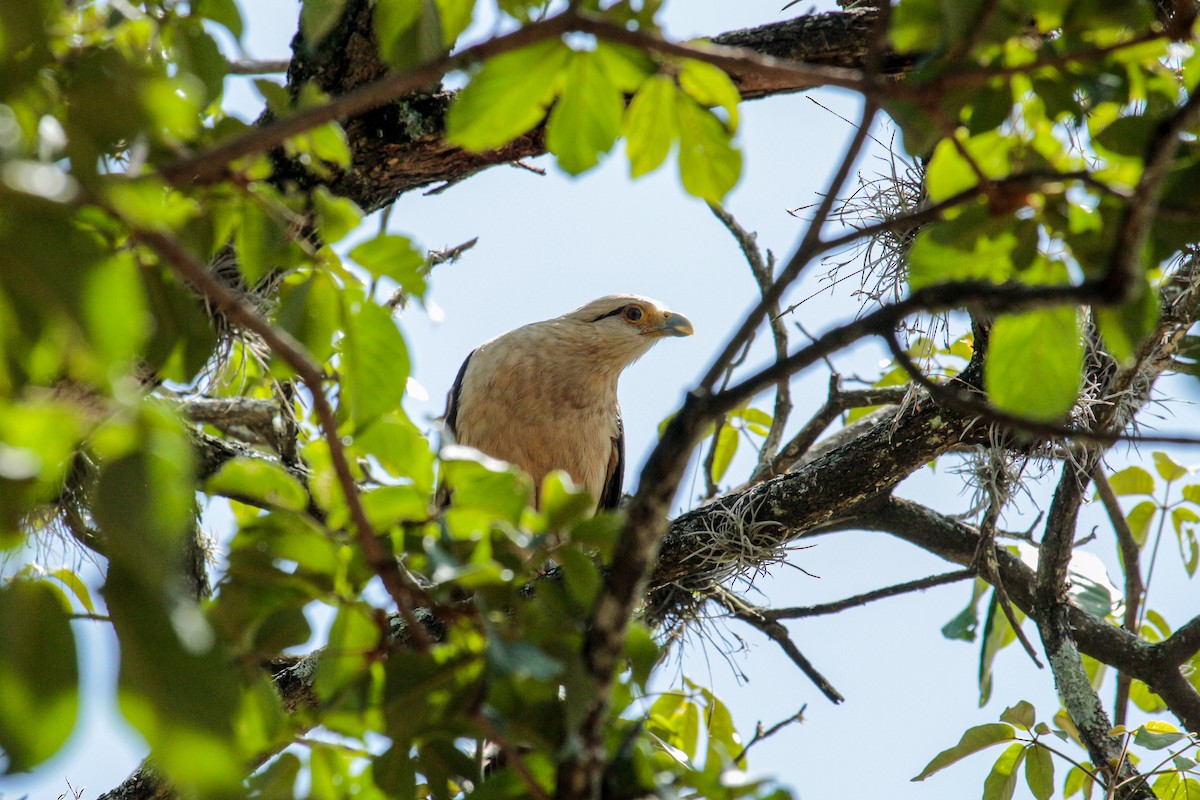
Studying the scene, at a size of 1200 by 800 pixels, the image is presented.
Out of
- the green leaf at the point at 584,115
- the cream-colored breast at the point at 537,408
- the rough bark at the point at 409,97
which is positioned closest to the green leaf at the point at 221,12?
the green leaf at the point at 584,115

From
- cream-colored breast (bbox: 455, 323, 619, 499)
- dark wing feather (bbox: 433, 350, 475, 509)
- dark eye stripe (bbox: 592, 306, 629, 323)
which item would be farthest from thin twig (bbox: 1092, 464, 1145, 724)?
dark wing feather (bbox: 433, 350, 475, 509)

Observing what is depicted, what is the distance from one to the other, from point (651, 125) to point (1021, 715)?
2.25 metres

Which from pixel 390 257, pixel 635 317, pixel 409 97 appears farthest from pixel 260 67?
pixel 390 257

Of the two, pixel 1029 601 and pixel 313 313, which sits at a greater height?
pixel 1029 601

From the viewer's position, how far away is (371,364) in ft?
4.22

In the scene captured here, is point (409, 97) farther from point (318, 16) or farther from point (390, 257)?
point (390, 257)

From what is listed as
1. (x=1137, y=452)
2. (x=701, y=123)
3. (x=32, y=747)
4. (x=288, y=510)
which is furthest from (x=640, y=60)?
(x=1137, y=452)

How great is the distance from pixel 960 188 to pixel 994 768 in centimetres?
220

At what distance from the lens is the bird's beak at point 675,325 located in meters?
5.21

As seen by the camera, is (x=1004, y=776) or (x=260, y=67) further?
(x=260, y=67)

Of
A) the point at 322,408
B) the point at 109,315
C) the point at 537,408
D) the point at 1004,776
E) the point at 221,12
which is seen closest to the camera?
the point at 109,315

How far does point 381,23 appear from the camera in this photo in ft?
4.25

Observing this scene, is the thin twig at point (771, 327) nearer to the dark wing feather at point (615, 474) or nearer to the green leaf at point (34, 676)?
the dark wing feather at point (615, 474)

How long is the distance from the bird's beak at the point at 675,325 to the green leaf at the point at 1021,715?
2753mm
